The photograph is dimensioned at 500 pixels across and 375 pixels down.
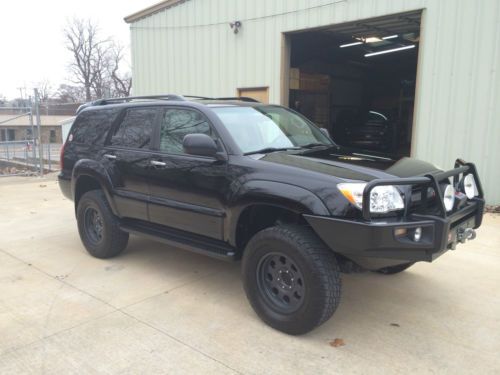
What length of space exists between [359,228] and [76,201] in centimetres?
385

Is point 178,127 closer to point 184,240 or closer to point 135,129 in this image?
point 135,129

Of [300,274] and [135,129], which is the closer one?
[300,274]

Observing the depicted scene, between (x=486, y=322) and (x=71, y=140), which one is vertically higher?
(x=71, y=140)

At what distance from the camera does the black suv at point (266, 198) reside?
120 inches

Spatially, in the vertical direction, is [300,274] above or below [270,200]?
below

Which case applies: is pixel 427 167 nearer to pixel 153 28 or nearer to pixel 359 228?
pixel 359 228

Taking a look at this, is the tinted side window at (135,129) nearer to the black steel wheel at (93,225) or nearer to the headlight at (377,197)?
the black steel wheel at (93,225)

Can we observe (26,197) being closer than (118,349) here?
No

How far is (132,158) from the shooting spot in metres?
4.61

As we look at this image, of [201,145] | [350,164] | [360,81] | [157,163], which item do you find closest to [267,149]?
[201,145]

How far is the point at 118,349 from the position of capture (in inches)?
125

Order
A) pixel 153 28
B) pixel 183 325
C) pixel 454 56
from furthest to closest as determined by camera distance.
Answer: pixel 153 28 → pixel 454 56 → pixel 183 325

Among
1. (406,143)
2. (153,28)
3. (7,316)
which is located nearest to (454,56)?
(7,316)

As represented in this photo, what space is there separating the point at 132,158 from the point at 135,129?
1.16 feet
